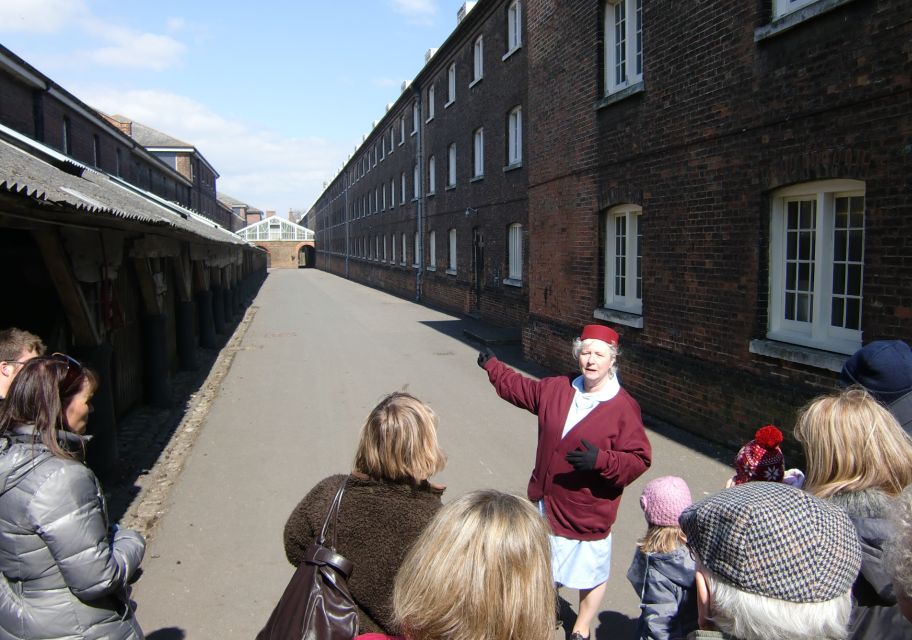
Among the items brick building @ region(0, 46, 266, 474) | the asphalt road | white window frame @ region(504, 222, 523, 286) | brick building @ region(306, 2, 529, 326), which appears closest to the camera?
the asphalt road

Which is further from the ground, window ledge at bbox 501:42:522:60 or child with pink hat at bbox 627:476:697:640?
window ledge at bbox 501:42:522:60

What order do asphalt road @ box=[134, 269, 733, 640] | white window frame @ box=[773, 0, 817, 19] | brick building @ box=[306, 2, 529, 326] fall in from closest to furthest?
asphalt road @ box=[134, 269, 733, 640]
white window frame @ box=[773, 0, 817, 19]
brick building @ box=[306, 2, 529, 326]

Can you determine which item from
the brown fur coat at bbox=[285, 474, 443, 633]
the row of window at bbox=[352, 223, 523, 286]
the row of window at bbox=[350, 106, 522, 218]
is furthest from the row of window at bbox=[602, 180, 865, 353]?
the row of window at bbox=[350, 106, 522, 218]

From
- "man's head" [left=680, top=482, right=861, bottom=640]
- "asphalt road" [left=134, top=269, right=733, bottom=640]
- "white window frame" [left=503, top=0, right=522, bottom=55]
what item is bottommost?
"asphalt road" [left=134, top=269, right=733, bottom=640]

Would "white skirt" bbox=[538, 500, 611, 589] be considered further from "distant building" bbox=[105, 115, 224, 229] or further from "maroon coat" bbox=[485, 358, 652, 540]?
"distant building" bbox=[105, 115, 224, 229]

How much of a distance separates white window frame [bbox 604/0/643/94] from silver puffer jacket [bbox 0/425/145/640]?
925cm

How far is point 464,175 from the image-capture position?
75.7 feet

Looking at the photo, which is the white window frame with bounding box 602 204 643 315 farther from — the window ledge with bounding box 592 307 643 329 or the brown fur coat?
the brown fur coat

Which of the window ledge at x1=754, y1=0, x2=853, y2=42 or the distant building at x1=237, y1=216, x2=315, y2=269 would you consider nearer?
the window ledge at x1=754, y1=0, x2=853, y2=42

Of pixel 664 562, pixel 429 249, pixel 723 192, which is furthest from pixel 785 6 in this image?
pixel 429 249

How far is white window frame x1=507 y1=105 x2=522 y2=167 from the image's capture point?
18375 mm

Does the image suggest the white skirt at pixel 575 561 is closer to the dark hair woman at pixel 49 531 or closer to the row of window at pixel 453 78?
the dark hair woman at pixel 49 531

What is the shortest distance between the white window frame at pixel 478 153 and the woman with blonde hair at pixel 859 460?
1914 cm

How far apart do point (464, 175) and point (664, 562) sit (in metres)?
20.7
